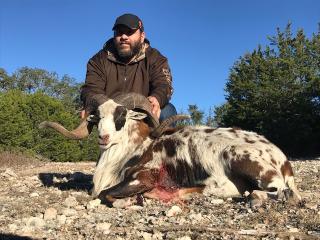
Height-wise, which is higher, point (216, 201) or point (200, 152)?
point (200, 152)

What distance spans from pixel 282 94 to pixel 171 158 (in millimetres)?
34206

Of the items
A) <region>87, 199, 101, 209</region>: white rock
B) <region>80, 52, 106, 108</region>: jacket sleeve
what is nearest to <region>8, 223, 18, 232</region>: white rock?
<region>87, 199, 101, 209</region>: white rock

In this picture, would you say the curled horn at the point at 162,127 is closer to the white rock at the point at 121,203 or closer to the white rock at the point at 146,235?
the white rock at the point at 121,203

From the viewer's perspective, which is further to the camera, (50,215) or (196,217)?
(50,215)

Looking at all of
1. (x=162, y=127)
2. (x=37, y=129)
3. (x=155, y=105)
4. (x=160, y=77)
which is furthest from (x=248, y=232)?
(x=37, y=129)

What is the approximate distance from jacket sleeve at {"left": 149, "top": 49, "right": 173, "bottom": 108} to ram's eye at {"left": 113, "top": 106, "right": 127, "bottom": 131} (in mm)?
967

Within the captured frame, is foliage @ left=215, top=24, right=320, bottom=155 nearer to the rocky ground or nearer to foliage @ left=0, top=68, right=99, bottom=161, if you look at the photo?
foliage @ left=0, top=68, right=99, bottom=161

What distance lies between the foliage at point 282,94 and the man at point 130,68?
30.0m

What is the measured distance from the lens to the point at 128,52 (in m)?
7.82

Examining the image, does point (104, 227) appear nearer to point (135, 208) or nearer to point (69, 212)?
point (69, 212)

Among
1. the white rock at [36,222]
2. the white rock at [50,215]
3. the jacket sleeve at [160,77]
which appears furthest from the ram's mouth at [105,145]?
the white rock at [36,222]

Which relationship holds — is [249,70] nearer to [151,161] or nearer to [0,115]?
[0,115]

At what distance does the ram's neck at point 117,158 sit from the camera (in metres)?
6.73

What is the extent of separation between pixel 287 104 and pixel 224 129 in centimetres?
3316
